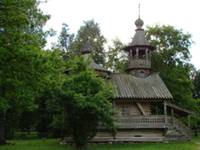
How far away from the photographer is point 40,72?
1980 cm

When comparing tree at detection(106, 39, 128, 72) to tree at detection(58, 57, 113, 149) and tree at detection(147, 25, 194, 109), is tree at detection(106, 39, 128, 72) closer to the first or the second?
tree at detection(147, 25, 194, 109)

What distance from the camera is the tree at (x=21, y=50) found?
18188mm

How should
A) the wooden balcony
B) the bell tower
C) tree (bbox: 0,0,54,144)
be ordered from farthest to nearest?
the bell tower < the wooden balcony < tree (bbox: 0,0,54,144)

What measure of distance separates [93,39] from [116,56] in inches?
214

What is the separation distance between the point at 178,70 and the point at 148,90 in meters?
→ 13.1

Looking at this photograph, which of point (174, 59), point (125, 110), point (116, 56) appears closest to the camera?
point (125, 110)

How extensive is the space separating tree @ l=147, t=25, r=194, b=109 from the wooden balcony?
13.5m

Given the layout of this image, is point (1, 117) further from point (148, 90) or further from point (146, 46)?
point (146, 46)

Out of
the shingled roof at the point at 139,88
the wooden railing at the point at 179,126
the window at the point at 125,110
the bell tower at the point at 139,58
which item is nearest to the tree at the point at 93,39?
the bell tower at the point at 139,58

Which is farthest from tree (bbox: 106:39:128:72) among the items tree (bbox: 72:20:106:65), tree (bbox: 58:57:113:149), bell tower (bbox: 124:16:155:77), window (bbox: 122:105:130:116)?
tree (bbox: 58:57:113:149)

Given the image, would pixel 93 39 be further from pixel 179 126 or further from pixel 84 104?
pixel 84 104

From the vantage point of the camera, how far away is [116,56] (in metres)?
60.8

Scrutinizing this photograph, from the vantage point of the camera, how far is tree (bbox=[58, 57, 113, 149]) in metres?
27.9

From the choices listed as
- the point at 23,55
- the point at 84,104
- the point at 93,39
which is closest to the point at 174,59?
the point at 93,39
